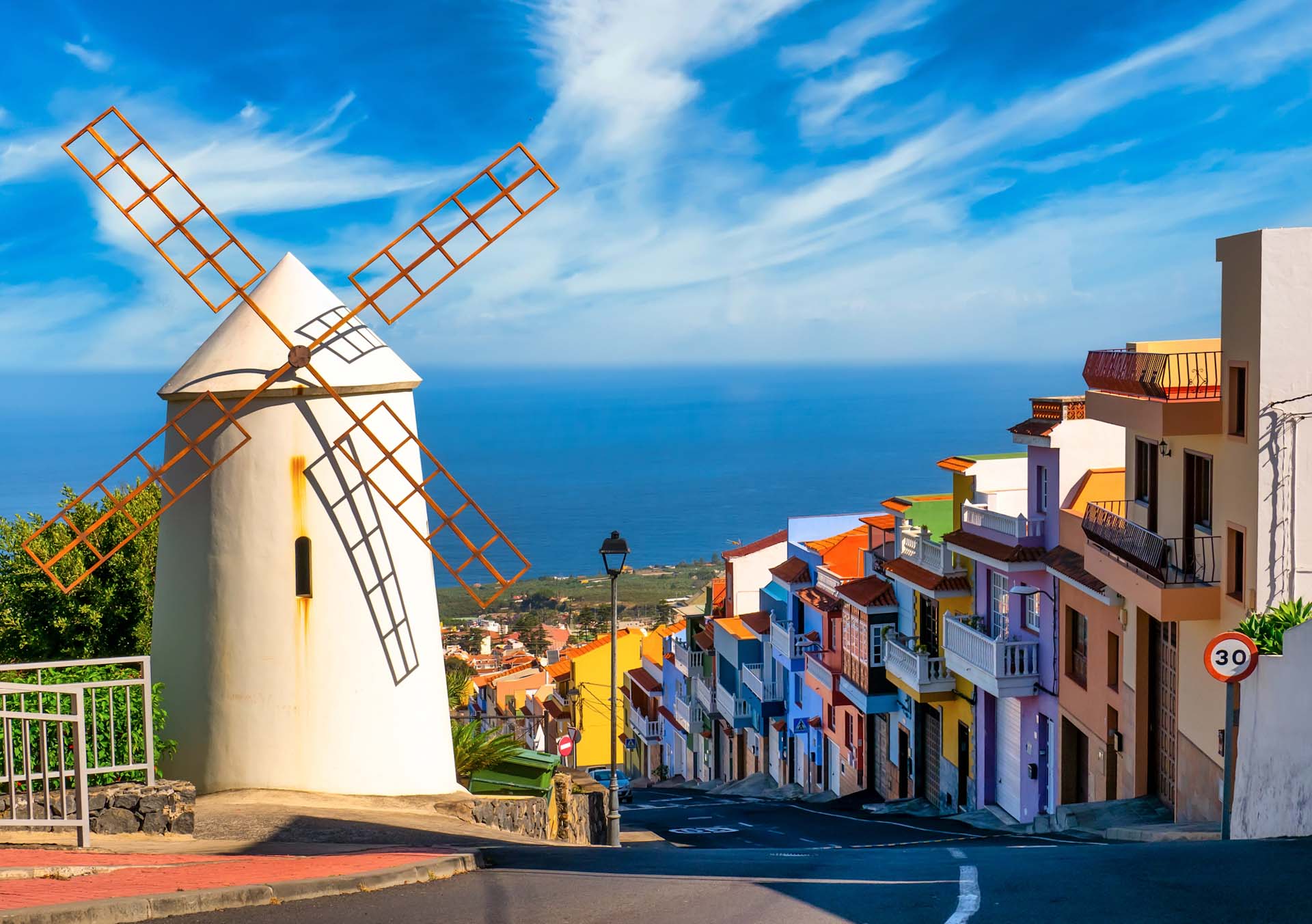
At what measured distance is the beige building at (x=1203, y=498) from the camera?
16.9 metres

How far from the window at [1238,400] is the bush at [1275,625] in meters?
2.71

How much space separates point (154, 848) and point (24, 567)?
14925 millimetres

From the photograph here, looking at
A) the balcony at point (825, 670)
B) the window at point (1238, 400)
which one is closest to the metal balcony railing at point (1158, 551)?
the window at point (1238, 400)

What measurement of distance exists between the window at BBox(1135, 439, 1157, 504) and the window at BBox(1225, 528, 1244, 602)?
9.91 ft

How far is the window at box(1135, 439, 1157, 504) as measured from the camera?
20969 mm

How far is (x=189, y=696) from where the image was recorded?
16.4 m

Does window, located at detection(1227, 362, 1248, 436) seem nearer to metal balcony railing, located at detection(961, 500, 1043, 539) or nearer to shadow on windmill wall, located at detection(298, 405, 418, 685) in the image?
metal balcony railing, located at detection(961, 500, 1043, 539)

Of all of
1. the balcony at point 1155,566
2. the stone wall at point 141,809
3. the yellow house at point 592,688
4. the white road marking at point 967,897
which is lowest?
the yellow house at point 592,688

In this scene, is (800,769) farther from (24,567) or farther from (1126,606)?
(24,567)

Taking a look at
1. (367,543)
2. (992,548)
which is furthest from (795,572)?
(367,543)

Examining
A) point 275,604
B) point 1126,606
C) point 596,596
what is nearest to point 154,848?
point 275,604

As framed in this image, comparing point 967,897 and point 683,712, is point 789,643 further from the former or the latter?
point 967,897

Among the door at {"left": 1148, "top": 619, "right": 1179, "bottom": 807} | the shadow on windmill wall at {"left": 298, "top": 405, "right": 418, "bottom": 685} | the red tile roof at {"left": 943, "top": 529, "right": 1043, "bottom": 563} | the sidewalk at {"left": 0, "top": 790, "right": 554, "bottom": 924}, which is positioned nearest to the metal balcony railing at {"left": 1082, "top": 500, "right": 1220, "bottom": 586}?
the door at {"left": 1148, "top": 619, "right": 1179, "bottom": 807}

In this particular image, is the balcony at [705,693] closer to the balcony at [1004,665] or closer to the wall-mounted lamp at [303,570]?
the balcony at [1004,665]
